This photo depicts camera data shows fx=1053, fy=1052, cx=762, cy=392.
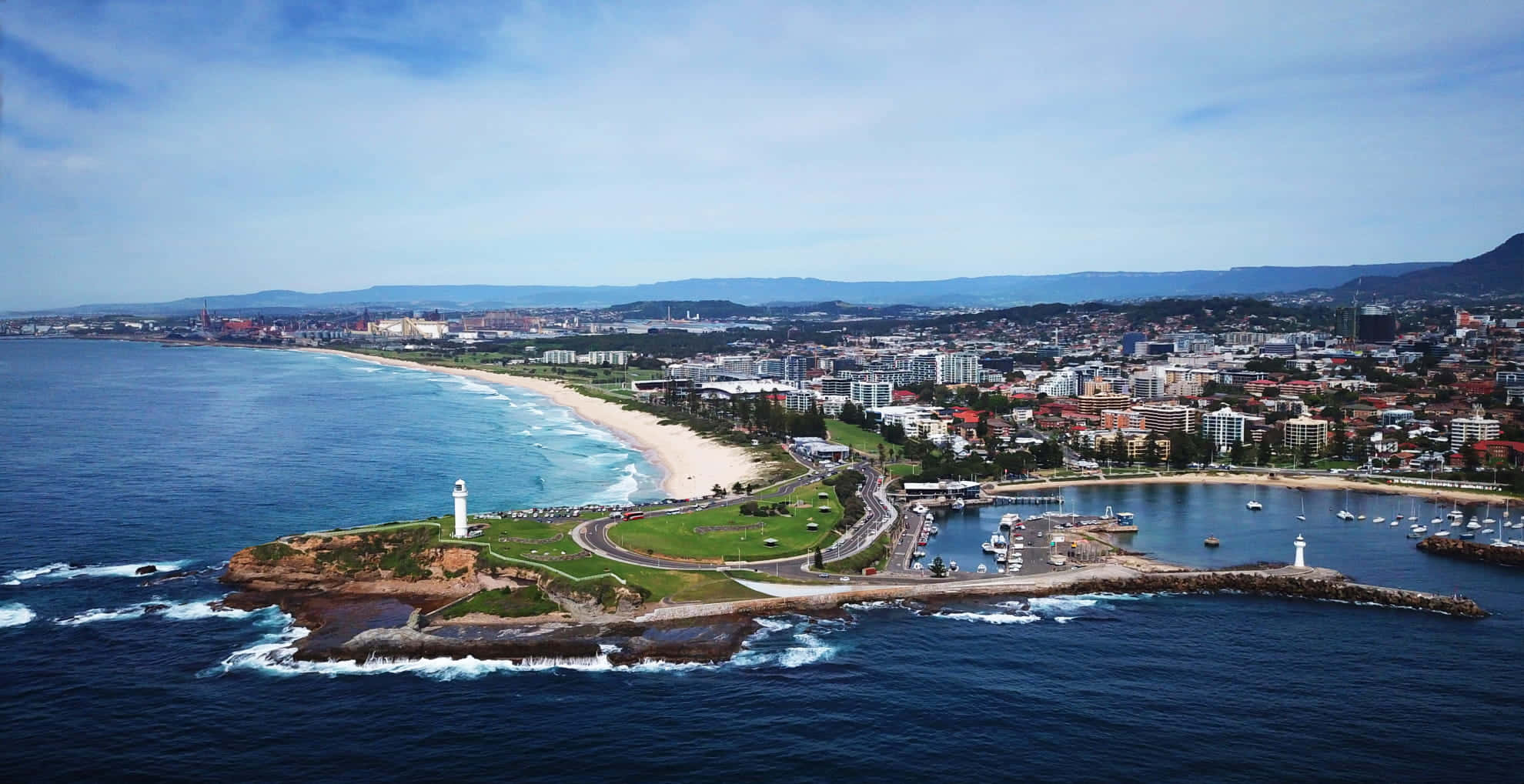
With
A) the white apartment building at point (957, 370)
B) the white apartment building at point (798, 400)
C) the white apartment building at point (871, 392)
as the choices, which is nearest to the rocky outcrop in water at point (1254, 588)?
the white apartment building at point (798, 400)

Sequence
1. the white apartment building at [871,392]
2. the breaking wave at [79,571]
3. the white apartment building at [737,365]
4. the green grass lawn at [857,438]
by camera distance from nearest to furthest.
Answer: the breaking wave at [79,571], the green grass lawn at [857,438], the white apartment building at [871,392], the white apartment building at [737,365]

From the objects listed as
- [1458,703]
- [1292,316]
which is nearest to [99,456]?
[1458,703]

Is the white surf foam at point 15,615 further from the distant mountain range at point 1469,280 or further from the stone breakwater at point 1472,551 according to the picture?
the distant mountain range at point 1469,280

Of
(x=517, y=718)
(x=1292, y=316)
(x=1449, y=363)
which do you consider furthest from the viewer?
(x=1292, y=316)

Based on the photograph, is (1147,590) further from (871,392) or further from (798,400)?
(871,392)

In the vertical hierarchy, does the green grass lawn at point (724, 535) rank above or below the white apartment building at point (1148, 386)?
below

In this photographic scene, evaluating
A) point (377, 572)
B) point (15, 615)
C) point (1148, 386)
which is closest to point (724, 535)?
point (377, 572)

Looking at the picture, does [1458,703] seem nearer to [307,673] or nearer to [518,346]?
[307,673]

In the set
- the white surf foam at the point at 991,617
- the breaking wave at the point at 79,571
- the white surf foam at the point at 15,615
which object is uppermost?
the breaking wave at the point at 79,571
